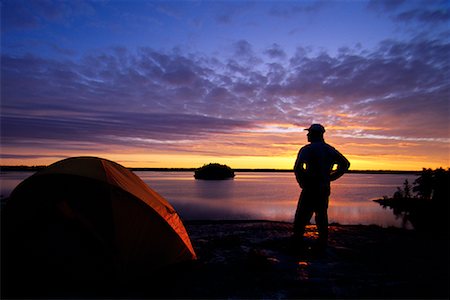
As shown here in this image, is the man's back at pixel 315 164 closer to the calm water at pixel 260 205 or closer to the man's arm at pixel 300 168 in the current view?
the man's arm at pixel 300 168

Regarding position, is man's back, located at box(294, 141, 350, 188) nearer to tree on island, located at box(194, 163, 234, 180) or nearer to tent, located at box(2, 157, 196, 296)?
tent, located at box(2, 157, 196, 296)

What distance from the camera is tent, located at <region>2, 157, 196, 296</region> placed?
5.77m

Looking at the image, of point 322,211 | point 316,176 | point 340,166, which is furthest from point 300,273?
point 340,166

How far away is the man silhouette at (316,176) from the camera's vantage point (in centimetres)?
Result: 765

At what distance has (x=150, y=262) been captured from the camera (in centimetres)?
611

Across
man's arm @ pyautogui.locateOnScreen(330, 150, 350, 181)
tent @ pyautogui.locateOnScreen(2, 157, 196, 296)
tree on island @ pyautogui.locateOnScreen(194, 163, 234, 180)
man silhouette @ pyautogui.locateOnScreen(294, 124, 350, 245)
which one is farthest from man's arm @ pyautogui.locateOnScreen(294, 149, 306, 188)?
tree on island @ pyautogui.locateOnScreen(194, 163, 234, 180)

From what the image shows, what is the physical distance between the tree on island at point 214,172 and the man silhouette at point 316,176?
311 feet

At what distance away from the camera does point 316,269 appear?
6738 mm

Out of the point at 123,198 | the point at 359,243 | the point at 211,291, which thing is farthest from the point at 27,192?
the point at 359,243

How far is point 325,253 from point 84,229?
6025 mm

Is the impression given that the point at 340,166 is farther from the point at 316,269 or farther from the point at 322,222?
the point at 316,269

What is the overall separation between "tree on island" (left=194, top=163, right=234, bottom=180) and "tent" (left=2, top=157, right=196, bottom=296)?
96.0 metres

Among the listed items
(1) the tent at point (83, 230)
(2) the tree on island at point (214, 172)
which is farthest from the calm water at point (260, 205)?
(2) the tree on island at point (214, 172)

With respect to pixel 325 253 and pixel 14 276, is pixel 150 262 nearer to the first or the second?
pixel 14 276
